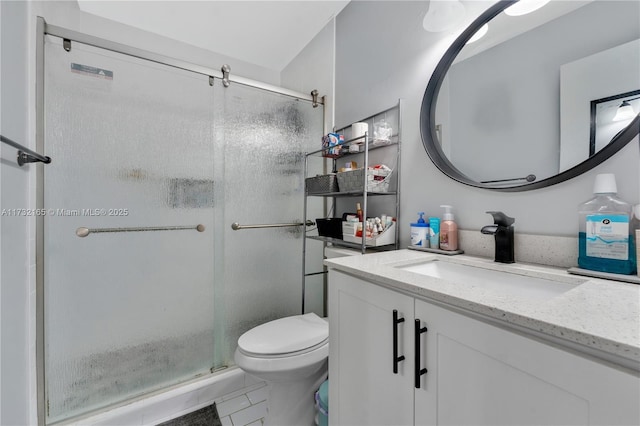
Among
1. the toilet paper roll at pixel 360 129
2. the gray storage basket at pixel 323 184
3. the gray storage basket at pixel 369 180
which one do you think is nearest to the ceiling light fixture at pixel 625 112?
the gray storage basket at pixel 369 180

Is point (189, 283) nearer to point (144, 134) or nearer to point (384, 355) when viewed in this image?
point (144, 134)

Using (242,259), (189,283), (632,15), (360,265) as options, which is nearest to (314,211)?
(242,259)

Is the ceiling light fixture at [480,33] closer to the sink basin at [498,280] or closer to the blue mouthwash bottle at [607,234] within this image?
the blue mouthwash bottle at [607,234]

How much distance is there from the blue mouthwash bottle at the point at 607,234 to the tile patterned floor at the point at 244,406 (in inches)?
56.6

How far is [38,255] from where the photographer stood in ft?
3.60

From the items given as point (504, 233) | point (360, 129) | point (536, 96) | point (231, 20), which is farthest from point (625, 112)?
point (231, 20)

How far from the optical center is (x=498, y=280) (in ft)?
2.64

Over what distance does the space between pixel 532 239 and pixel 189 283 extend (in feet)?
5.05

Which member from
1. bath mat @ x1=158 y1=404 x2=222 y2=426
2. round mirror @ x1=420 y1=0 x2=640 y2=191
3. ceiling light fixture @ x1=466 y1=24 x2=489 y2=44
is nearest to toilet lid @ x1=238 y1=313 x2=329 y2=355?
bath mat @ x1=158 y1=404 x2=222 y2=426

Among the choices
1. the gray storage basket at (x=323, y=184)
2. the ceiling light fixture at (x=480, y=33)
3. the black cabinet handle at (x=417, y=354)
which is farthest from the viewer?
the gray storage basket at (x=323, y=184)

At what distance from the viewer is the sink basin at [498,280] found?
0.70m

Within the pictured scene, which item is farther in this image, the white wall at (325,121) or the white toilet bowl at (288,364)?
Answer: the white wall at (325,121)

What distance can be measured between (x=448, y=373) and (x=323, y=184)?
1041 mm

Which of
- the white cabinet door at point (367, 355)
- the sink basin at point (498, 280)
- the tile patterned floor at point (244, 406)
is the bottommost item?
the tile patterned floor at point (244, 406)
